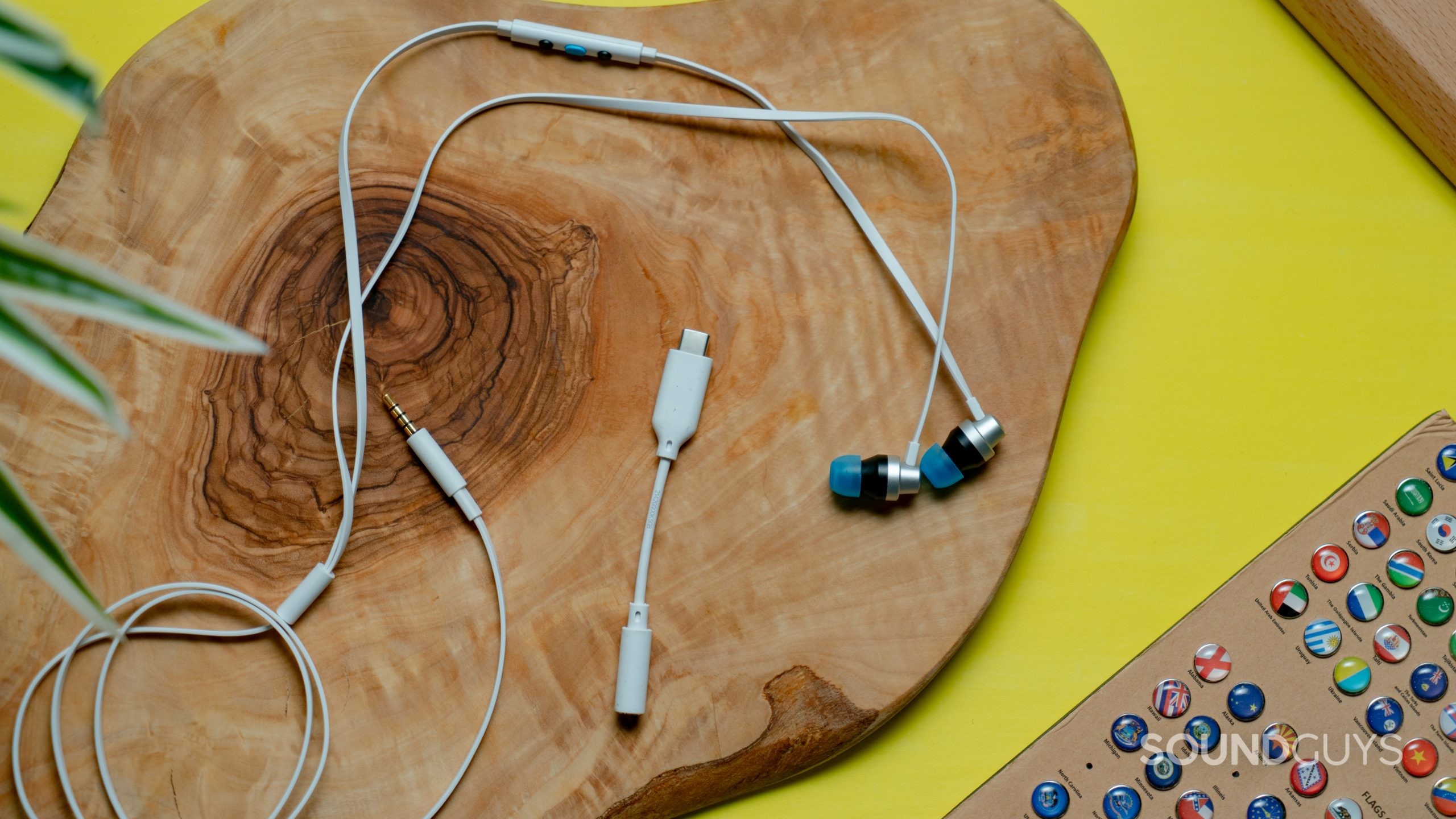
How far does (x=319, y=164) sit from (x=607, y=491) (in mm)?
365

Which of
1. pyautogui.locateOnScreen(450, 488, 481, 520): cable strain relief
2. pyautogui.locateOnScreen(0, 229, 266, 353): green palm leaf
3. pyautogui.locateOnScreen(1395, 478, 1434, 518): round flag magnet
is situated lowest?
pyautogui.locateOnScreen(1395, 478, 1434, 518): round flag magnet

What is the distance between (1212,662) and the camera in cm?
81

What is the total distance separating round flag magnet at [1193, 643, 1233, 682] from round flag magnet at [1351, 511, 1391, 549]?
159mm

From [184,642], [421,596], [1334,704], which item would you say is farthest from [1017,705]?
[184,642]

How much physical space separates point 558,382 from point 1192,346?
0.59 meters

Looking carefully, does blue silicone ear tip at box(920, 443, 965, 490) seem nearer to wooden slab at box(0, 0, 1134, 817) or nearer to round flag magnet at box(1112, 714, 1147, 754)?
Result: wooden slab at box(0, 0, 1134, 817)

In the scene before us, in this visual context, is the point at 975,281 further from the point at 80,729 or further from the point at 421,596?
the point at 80,729

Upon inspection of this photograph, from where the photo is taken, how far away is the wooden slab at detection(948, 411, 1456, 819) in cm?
78

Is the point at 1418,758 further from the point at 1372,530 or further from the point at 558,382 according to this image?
the point at 558,382

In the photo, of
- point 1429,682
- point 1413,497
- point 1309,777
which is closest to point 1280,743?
point 1309,777

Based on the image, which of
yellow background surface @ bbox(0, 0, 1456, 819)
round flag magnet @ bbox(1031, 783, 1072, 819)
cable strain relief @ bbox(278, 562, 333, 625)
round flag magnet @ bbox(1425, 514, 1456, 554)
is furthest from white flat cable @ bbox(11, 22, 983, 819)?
round flag magnet @ bbox(1425, 514, 1456, 554)

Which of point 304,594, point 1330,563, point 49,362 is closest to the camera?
point 49,362

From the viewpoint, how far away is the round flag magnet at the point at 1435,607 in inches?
31.4

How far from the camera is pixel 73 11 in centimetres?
87
